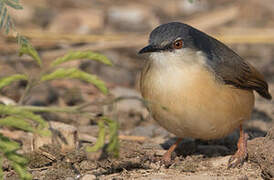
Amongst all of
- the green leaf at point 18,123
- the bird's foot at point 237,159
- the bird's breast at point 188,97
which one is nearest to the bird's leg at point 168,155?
the bird's breast at point 188,97

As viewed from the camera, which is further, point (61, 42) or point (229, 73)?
point (61, 42)

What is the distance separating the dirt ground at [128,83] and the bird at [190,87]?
0.39 meters

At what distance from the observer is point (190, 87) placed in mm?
4754

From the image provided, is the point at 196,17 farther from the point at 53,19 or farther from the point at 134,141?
the point at 134,141

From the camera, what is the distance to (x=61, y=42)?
8.91m

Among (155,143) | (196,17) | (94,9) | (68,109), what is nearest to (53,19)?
(94,9)

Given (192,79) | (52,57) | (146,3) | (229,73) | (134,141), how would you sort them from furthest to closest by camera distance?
(146,3) → (52,57) → (134,141) → (229,73) → (192,79)

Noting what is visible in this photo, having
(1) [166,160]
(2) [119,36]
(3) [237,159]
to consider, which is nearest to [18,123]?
(1) [166,160]

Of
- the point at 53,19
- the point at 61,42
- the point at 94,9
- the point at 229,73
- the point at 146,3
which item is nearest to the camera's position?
the point at 229,73

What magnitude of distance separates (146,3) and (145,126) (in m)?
5.66

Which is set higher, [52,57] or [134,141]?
[52,57]

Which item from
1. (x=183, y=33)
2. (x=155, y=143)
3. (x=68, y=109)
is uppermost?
(x=183, y=33)

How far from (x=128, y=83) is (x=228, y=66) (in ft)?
10.8

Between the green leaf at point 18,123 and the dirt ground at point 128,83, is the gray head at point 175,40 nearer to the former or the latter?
the dirt ground at point 128,83
